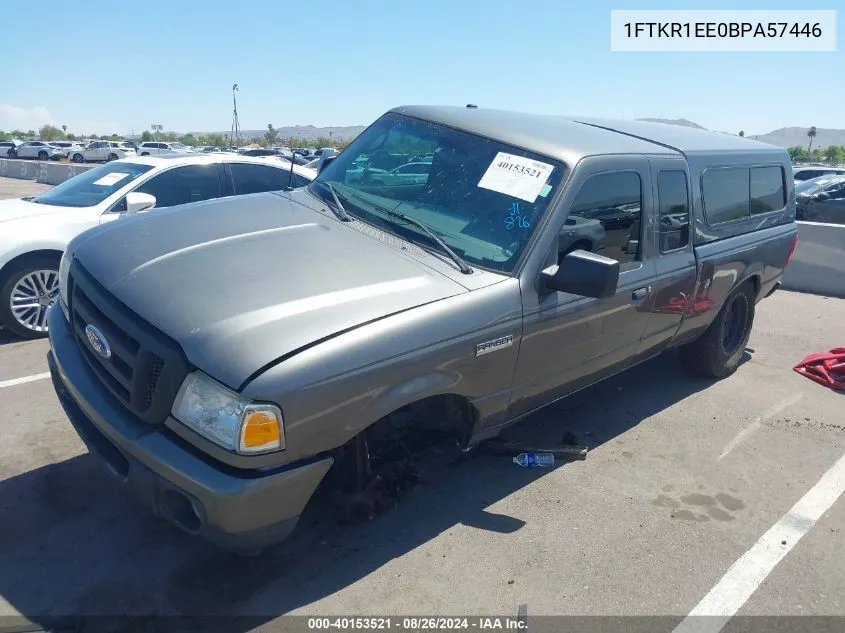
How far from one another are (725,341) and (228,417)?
479 cm

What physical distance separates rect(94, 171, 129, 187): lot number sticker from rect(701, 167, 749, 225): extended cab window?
5.18 metres

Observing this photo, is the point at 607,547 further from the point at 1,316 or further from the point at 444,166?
the point at 1,316

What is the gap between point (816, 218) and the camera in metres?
13.9

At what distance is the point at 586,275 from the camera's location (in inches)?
121

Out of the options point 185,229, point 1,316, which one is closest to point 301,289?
point 185,229

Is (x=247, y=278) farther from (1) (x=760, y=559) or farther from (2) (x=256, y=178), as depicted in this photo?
(2) (x=256, y=178)

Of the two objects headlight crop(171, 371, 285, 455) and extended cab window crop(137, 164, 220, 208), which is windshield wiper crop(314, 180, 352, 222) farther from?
extended cab window crop(137, 164, 220, 208)

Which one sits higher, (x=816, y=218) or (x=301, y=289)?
(x=301, y=289)

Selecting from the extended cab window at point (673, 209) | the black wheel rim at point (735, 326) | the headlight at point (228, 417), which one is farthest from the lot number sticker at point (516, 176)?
the black wheel rim at point (735, 326)

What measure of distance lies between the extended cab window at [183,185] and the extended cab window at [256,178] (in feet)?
0.70

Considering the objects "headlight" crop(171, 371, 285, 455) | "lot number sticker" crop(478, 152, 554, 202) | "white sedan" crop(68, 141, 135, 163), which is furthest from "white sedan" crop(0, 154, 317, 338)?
"white sedan" crop(68, 141, 135, 163)

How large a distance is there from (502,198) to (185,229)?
165cm

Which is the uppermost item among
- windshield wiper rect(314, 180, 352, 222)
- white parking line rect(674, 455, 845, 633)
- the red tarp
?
windshield wiper rect(314, 180, 352, 222)

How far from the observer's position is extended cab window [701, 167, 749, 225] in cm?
470
